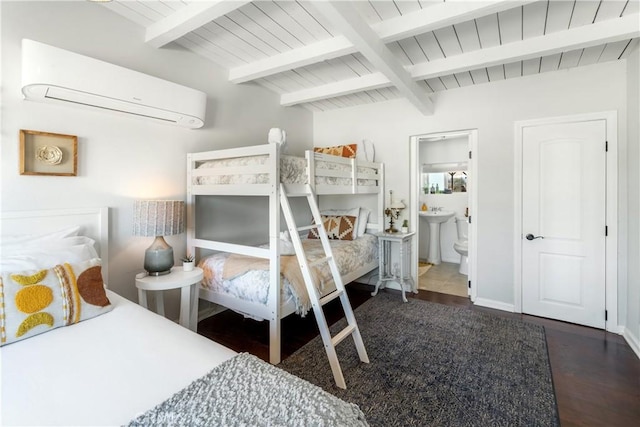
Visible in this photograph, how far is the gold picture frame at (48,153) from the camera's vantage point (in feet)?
6.07

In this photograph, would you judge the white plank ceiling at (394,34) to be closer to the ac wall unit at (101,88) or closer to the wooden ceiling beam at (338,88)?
the wooden ceiling beam at (338,88)

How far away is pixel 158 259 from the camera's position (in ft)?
7.35

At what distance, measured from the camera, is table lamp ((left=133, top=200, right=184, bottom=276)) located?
7.15ft

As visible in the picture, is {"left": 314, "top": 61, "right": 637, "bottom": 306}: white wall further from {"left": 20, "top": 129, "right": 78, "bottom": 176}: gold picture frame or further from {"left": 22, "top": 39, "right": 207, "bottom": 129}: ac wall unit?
{"left": 20, "top": 129, "right": 78, "bottom": 176}: gold picture frame

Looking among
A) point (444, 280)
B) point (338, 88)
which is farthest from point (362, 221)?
point (338, 88)

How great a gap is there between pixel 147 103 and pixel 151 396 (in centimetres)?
205

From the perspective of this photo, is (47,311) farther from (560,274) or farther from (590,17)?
(560,274)

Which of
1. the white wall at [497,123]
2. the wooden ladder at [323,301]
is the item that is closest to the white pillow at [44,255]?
the wooden ladder at [323,301]

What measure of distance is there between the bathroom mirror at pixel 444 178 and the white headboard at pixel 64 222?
485cm

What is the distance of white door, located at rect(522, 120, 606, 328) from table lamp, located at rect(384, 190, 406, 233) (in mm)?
1286

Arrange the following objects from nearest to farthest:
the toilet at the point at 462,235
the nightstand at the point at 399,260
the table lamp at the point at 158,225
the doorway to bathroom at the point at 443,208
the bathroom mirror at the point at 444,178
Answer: the table lamp at the point at 158,225 < the nightstand at the point at 399,260 < the toilet at the point at 462,235 < the doorway to bathroom at the point at 443,208 < the bathroom mirror at the point at 444,178

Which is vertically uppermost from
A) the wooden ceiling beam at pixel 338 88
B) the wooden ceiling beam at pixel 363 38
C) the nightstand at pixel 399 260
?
the wooden ceiling beam at pixel 338 88

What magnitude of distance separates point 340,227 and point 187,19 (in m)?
2.61

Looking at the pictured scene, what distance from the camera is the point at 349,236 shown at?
380 cm
